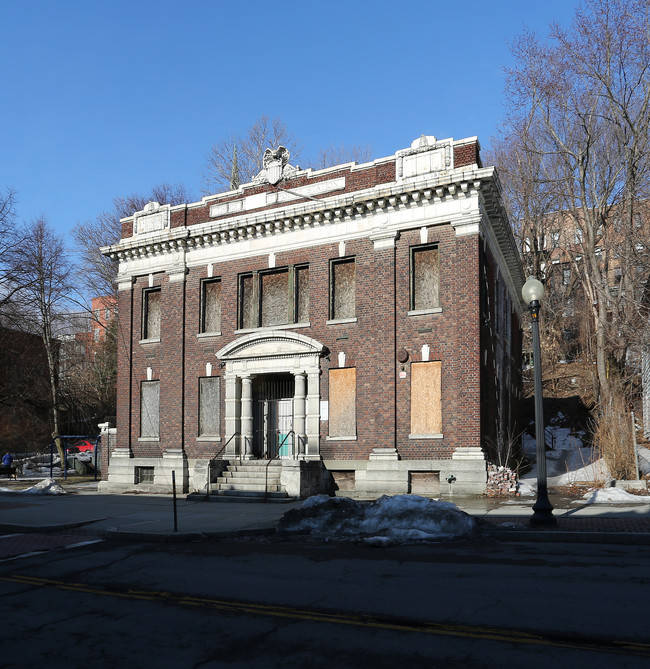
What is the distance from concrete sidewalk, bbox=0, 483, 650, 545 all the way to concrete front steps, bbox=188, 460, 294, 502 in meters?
0.44

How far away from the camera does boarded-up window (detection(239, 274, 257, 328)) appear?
2395 centimetres

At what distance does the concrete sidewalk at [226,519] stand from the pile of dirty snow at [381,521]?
61 centimetres

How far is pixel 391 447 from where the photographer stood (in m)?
20.4

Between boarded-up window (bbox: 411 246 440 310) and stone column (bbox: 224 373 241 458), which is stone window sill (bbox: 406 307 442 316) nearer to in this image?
boarded-up window (bbox: 411 246 440 310)

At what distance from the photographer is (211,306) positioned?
25.1 metres

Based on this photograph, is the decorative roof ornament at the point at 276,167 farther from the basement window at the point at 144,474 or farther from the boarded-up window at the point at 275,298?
the basement window at the point at 144,474

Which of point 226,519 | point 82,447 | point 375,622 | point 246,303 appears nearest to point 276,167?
point 246,303

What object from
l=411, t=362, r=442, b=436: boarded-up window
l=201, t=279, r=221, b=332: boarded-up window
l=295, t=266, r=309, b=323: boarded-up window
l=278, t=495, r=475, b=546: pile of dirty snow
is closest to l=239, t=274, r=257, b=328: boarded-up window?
l=201, t=279, r=221, b=332: boarded-up window

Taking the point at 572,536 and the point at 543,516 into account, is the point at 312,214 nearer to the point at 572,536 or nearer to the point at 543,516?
the point at 543,516

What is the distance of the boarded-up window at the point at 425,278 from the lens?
2077 centimetres

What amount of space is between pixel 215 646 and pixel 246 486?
1528cm

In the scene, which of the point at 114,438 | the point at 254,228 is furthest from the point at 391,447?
the point at 114,438

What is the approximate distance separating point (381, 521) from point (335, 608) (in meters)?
5.75

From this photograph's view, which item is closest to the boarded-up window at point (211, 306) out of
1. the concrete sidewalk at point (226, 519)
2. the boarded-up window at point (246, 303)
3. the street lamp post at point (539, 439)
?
the boarded-up window at point (246, 303)
